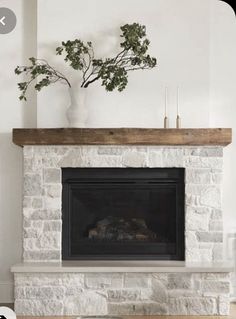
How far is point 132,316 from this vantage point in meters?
4.46

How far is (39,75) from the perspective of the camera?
4.80m

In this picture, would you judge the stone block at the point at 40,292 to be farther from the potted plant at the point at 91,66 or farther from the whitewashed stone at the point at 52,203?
the potted plant at the point at 91,66

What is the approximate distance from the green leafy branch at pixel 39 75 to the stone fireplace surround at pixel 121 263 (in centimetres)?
48

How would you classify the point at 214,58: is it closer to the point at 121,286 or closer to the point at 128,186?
the point at 128,186

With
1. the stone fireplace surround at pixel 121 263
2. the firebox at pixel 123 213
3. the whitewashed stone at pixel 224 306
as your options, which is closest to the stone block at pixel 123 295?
the stone fireplace surround at pixel 121 263

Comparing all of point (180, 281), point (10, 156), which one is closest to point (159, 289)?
point (180, 281)

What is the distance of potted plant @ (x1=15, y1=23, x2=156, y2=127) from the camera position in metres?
4.56

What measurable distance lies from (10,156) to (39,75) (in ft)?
2.30

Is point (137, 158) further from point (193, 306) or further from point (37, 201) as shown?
point (193, 306)

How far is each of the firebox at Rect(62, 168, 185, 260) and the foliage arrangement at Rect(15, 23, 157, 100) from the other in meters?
0.70

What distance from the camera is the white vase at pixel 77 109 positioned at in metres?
4.64

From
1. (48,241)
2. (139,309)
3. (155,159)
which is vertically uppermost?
(155,159)

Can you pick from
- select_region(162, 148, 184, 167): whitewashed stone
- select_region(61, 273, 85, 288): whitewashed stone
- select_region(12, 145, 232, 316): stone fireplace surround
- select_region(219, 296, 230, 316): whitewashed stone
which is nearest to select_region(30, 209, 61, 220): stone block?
select_region(12, 145, 232, 316): stone fireplace surround

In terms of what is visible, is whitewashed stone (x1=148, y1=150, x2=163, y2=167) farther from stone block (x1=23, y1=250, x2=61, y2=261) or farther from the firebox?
stone block (x1=23, y1=250, x2=61, y2=261)
